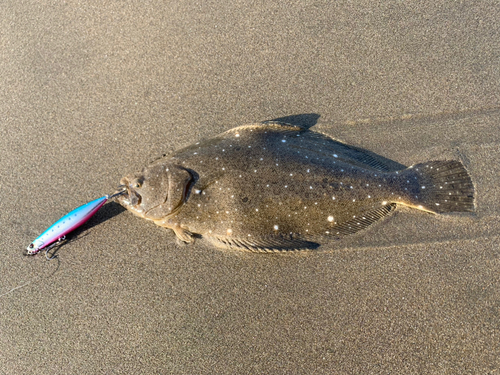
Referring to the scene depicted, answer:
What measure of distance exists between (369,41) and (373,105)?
0.93 m

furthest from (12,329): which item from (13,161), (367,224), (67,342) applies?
(367,224)

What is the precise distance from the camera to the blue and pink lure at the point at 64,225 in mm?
3250

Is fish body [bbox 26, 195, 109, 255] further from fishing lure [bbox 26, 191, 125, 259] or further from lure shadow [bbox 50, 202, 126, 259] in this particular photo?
lure shadow [bbox 50, 202, 126, 259]

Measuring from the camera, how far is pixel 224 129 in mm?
3715

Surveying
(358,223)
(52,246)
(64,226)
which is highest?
(64,226)

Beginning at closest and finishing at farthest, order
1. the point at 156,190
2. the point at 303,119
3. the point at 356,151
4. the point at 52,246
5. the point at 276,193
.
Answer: the point at 276,193 < the point at 156,190 < the point at 52,246 < the point at 356,151 < the point at 303,119

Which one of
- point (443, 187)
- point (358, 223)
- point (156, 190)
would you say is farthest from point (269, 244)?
point (443, 187)

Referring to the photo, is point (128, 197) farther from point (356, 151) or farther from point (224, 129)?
point (356, 151)

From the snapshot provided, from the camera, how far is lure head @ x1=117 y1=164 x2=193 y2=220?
10.4 feet

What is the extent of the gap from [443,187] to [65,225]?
420 cm

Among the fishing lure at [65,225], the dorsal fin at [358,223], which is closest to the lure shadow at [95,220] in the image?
the fishing lure at [65,225]

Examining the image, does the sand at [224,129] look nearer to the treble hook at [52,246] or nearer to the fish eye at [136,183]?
the treble hook at [52,246]

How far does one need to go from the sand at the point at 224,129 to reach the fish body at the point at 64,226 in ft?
0.71

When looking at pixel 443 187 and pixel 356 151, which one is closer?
pixel 443 187
